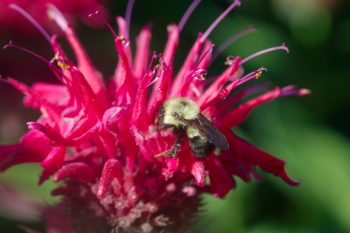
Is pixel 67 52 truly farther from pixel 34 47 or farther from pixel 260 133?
pixel 260 133

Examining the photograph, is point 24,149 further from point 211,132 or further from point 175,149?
point 211,132

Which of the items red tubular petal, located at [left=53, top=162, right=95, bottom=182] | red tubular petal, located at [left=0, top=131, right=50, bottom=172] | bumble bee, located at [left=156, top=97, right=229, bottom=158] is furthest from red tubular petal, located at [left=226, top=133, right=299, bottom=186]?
red tubular petal, located at [left=0, top=131, right=50, bottom=172]

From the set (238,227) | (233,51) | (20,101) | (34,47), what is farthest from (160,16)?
(238,227)

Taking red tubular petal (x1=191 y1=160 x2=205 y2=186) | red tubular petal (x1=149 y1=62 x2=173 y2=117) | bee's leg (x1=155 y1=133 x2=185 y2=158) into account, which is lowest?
red tubular petal (x1=191 y1=160 x2=205 y2=186)

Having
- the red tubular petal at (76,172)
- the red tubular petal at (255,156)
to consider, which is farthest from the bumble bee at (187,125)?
the red tubular petal at (76,172)

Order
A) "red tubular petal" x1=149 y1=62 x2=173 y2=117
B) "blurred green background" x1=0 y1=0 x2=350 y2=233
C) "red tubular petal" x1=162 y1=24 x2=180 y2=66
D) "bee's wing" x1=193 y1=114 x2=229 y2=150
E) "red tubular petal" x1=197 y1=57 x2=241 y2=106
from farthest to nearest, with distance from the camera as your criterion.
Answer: "blurred green background" x1=0 y1=0 x2=350 y2=233, "red tubular petal" x1=162 y1=24 x2=180 y2=66, "red tubular petal" x1=197 y1=57 x2=241 y2=106, "red tubular petal" x1=149 y1=62 x2=173 y2=117, "bee's wing" x1=193 y1=114 x2=229 y2=150

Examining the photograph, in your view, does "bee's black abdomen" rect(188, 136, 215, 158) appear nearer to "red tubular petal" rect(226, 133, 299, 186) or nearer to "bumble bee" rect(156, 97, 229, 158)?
"bumble bee" rect(156, 97, 229, 158)

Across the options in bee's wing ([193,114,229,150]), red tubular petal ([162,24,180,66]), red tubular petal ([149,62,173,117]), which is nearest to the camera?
bee's wing ([193,114,229,150])
